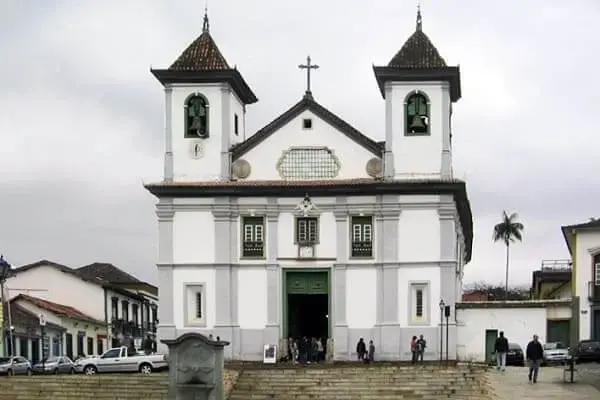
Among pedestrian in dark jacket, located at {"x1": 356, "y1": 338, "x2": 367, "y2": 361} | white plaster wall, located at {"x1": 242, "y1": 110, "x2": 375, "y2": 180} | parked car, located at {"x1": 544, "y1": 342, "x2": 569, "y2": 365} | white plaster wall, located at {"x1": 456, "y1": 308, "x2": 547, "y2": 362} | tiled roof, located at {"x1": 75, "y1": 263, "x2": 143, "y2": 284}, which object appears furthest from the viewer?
tiled roof, located at {"x1": 75, "y1": 263, "x2": 143, "y2": 284}

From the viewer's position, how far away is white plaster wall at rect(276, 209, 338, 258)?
165 ft

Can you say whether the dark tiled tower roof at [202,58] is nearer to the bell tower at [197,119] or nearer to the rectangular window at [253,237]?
the bell tower at [197,119]

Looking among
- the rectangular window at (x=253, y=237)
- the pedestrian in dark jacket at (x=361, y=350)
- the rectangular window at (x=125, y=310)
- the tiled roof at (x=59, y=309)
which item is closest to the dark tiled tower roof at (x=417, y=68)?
the rectangular window at (x=253, y=237)

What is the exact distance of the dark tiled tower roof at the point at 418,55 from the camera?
5059 centimetres

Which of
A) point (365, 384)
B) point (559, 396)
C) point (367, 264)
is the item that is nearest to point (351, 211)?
point (367, 264)

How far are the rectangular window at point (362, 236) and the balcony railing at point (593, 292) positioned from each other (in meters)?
10.4

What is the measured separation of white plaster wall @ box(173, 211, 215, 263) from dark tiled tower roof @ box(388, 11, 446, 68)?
9.60m

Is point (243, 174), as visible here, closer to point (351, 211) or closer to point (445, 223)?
point (351, 211)

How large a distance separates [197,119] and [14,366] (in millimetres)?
12132

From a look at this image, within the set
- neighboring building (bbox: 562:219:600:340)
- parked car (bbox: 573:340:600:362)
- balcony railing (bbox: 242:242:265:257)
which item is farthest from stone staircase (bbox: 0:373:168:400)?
neighboring building (bbox: 562:219:600:340)

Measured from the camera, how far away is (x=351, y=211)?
50.4 meters

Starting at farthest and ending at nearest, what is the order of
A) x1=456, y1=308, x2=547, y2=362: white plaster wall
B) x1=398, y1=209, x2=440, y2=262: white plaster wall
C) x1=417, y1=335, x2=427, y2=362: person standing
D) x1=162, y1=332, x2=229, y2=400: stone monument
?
x1=456, y1=308, x2=547, y2=362: white plaster wall
x1=398, y1=209, x2=440, y2=262: white plaster wall
x1=417, y1=335, x2=427, y2=362: person standing
x1=162, y1=332, x2=229, y2=400: stone monument

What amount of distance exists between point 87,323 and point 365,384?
4082 centimetres

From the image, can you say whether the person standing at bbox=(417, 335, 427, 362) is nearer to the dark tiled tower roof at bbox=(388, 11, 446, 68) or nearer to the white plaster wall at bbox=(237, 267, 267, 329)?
the white plaster wall at bbox=(237, 267, 267, 329)
